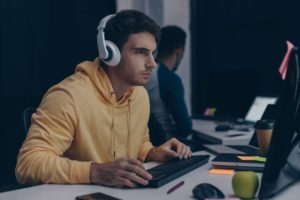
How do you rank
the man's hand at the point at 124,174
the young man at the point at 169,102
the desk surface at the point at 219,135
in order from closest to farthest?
1. the man's hand at the point at 124,174
2. the desk surface at the point at 219,135
3. the young man at the point at 169,102

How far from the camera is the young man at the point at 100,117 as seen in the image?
1.51m

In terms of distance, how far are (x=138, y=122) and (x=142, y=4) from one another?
109 inches

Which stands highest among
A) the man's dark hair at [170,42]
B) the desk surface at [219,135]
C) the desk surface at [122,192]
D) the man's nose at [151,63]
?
the man's nose at [151,63]

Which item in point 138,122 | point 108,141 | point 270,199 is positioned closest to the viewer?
point 270,199

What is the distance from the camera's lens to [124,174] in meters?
1.36

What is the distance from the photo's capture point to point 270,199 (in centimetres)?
125

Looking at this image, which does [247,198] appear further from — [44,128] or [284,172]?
[44,128]

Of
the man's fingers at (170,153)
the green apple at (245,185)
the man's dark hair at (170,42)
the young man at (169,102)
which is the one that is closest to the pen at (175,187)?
the green apple at (245,185)

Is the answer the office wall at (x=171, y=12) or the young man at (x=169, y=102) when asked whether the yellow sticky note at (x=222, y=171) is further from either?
the office wall at (x=171, y=12)

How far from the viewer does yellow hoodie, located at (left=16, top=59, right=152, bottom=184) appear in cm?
150

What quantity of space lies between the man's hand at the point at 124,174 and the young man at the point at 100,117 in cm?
3

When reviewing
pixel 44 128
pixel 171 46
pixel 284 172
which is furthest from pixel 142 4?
pixel 284 172

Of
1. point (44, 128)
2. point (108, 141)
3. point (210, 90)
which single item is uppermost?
point (44, 128)

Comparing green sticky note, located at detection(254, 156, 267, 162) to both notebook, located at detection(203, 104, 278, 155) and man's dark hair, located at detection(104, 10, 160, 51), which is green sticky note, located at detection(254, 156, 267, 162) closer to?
notebook, located at detection(203, 104, 278, 155)
